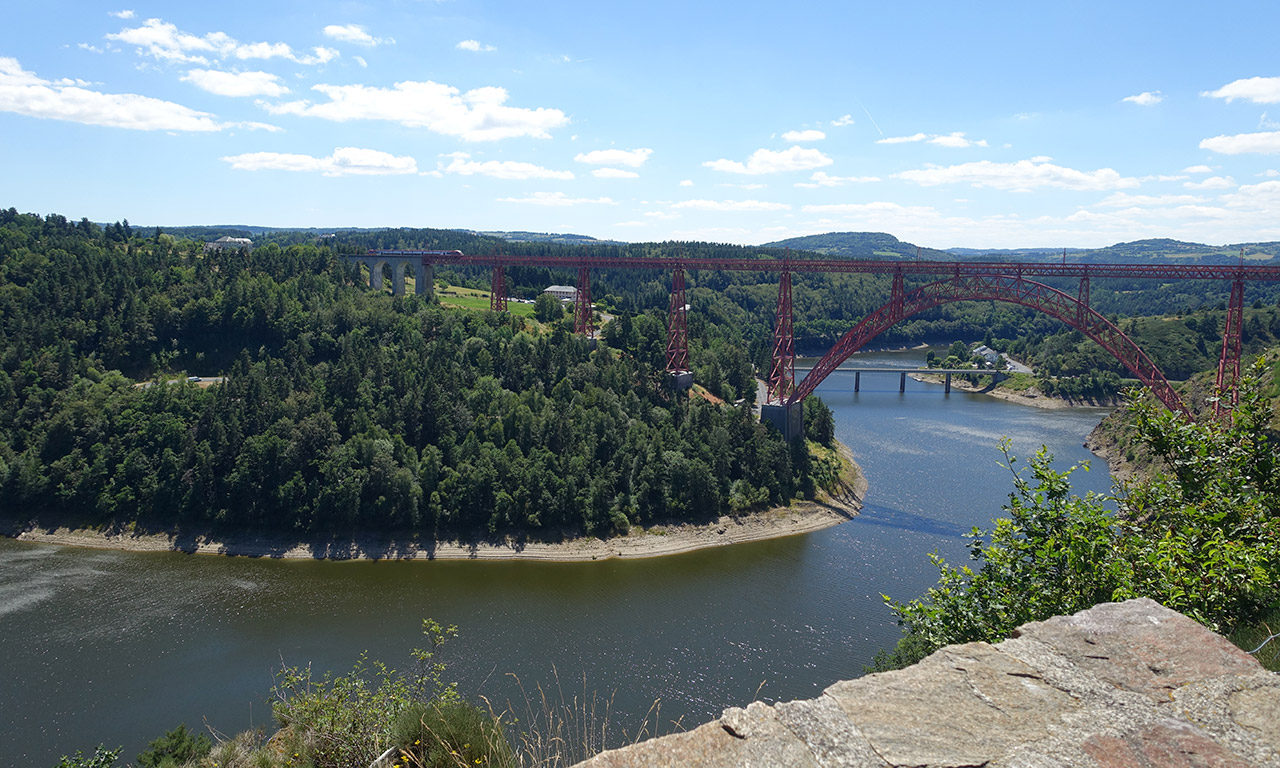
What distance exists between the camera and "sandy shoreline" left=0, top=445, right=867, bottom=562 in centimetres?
3344

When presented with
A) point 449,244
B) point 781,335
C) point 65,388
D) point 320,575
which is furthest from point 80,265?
point 449,244

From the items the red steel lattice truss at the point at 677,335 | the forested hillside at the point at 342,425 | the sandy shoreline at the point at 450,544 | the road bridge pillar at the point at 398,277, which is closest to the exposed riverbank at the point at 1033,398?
the forested hillside at the point at 342,425

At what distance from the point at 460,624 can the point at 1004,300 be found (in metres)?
29.9

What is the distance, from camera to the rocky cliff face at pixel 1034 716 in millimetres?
3723

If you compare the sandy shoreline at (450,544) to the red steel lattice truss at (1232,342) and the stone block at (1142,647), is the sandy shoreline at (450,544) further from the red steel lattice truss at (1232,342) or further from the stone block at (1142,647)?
the stone block at (1142,647)

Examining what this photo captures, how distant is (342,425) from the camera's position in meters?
39.1

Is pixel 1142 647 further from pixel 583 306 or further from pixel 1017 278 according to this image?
pixel 583 306

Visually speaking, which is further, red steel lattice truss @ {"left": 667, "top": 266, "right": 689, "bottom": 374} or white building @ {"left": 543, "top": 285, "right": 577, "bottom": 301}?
white building @ {"left": 543, "top": 285, "right": 577, "bottom": 301}

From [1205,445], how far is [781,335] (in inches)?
1343

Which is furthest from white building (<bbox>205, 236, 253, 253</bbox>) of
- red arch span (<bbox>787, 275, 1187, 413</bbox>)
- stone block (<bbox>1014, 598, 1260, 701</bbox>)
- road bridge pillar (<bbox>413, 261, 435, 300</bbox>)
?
stone block (<bbox>1014, 598, 1260, 701</bbox>)

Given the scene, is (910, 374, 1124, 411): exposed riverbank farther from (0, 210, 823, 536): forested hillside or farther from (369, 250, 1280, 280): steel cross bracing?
(0, 210, 823, 536): forested hillside

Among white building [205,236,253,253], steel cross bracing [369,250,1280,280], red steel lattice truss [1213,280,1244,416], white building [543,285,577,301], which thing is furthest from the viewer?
white building [543,285,577,301]

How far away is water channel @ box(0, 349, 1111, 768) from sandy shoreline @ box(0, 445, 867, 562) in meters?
0.75

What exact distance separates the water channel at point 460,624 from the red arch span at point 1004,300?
898 centimetres
